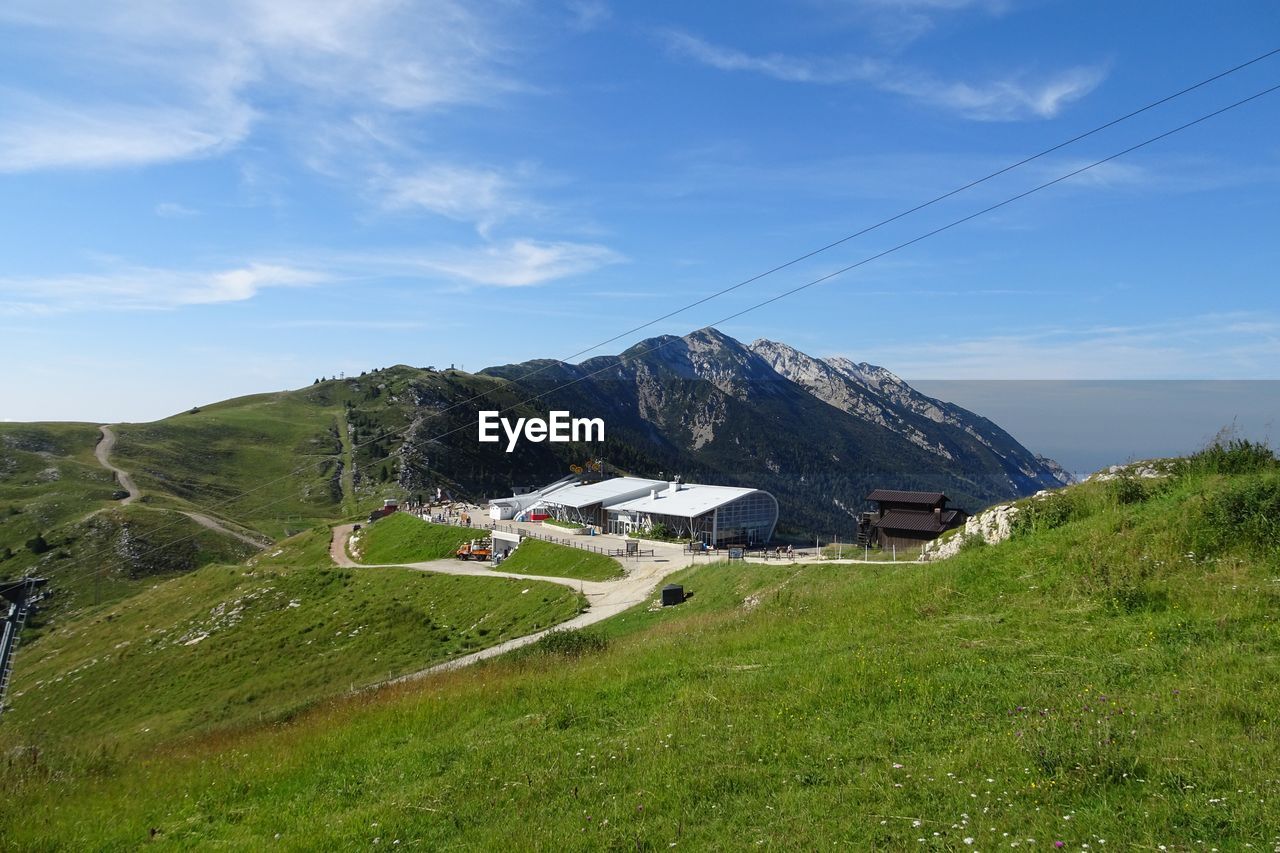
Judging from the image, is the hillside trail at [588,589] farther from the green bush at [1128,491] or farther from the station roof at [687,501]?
the green bush at [1128,491]

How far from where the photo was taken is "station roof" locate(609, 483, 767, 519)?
65.2 m

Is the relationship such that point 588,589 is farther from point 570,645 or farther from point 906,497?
point 906,497

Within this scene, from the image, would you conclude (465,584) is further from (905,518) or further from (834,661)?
(834,661)

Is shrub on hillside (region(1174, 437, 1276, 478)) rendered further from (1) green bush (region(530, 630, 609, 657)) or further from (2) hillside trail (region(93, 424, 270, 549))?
(2) hillside trail (region(93, 424, 270, 549))

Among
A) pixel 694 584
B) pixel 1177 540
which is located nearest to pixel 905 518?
pixel 694 584

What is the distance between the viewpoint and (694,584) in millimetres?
36625

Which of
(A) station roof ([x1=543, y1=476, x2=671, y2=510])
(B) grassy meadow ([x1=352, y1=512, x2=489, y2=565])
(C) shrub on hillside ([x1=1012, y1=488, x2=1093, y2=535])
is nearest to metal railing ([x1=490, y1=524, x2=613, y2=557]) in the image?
(B) grassy meadow ([x1=352, y1=512, x2=489, y2=565])

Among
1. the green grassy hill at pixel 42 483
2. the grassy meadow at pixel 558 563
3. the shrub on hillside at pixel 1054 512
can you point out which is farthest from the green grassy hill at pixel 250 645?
the green grassy hill at pixel 42 483

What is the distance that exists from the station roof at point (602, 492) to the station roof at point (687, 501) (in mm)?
Answer: 2366

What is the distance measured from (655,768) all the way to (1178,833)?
510cm

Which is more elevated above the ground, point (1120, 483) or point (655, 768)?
point (1120, 483)

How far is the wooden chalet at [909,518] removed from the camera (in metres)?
57.7

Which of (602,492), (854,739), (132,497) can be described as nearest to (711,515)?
(602,492)

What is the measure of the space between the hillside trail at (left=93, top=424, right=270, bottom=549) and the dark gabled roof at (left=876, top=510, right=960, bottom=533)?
83.3m
